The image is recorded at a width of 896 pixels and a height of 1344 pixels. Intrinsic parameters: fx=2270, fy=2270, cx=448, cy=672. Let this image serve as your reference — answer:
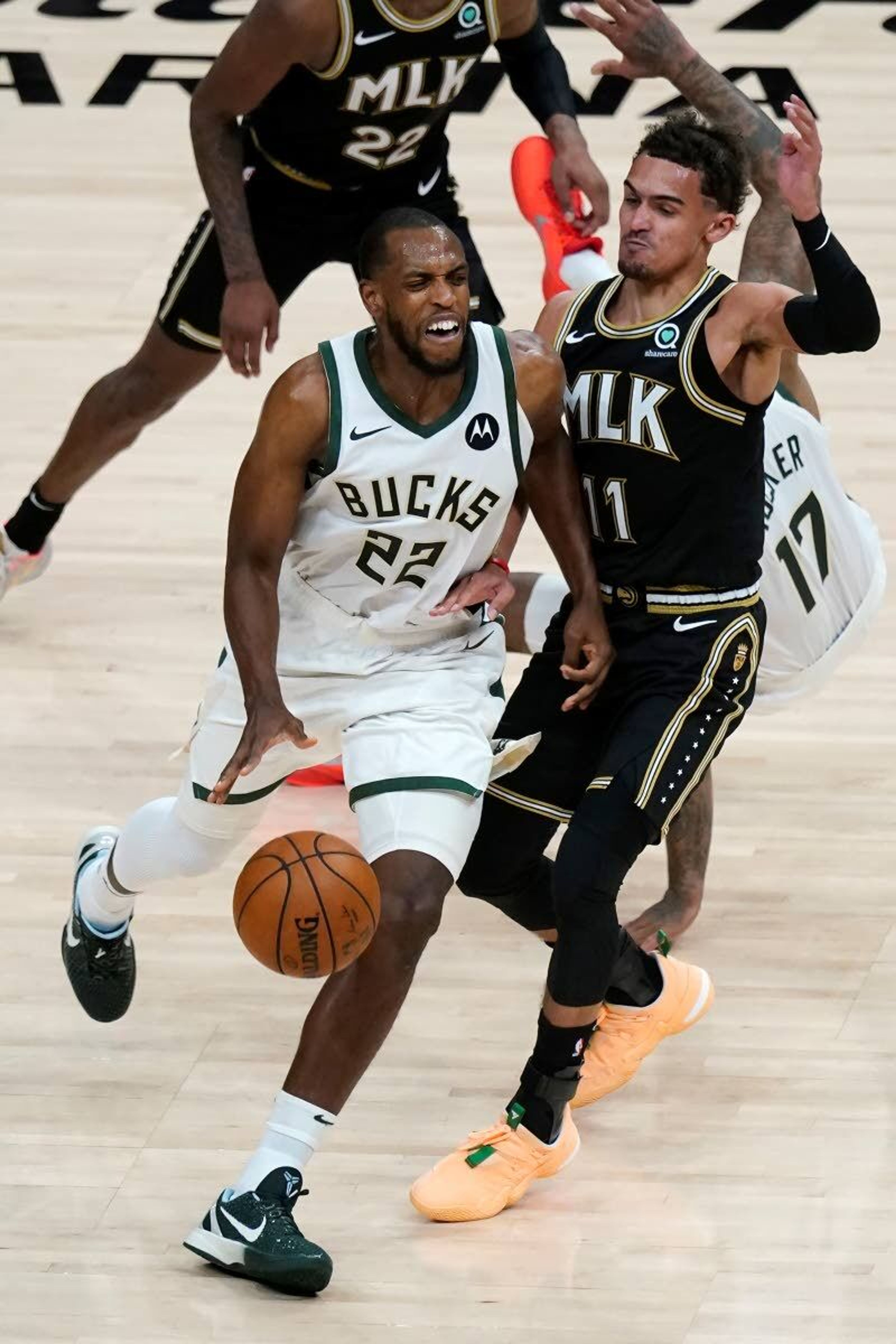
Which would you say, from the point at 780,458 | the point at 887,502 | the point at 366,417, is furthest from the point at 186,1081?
the point at 887,502

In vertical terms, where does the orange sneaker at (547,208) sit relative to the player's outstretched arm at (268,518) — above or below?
below

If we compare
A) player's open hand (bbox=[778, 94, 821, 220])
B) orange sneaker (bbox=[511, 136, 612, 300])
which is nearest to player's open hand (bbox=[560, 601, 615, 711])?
player's open hand (bbox=[778, 94, 821, 220])

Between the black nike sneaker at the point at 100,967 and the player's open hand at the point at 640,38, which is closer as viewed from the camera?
the black nike sneaker at the point at 100,967

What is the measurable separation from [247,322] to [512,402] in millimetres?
1239

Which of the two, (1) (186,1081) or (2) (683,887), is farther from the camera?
(2) (683,887)

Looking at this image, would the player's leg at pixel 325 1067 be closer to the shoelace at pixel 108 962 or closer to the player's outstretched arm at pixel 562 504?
the player's outstretched arm at pixel 562 504

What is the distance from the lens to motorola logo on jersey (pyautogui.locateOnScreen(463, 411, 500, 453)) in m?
3.96

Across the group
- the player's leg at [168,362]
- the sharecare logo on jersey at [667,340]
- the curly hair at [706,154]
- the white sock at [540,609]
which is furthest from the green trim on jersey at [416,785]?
the player's leg at [168,362]

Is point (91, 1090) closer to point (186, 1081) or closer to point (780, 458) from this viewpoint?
point (186, 1081)

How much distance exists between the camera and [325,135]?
533 cm

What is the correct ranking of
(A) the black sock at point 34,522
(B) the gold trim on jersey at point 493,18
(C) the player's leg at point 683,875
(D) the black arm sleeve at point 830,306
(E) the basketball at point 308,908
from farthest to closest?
(A) the black sock at point 34,522, (B) the gold trim on jersey at point 493,18, (C) the player's leg at point 683,875, (D) the black arm sleeve at point 830,306, (E) the basketball at point 308,908

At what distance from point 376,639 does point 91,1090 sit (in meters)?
1.04

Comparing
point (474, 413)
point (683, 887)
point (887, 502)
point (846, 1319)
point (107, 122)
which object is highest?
point (474, 413)

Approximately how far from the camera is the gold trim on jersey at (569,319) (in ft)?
13.9
